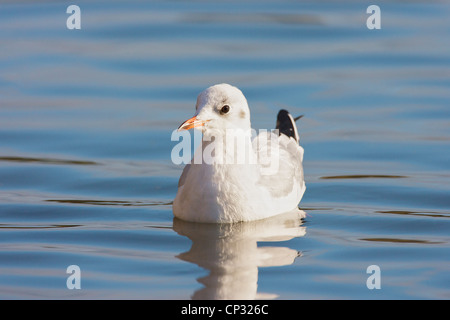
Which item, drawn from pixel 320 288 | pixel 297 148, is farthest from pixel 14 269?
pixel 297 148

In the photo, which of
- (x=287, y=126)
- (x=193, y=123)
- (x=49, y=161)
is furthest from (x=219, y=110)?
(x=49, y=161)

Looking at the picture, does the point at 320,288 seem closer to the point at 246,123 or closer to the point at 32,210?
the point at 246,123

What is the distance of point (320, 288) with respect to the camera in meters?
6.71

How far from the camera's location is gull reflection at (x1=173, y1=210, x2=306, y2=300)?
21.9 feet

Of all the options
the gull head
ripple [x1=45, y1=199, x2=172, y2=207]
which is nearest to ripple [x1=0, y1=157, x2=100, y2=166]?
ripple [x1=45, y1=199, x2=172, y2=207]

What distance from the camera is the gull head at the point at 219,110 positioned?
7902 mm

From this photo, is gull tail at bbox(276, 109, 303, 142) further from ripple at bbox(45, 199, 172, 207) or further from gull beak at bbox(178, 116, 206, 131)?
gull beak at bbox(178, 116, 206, 131)

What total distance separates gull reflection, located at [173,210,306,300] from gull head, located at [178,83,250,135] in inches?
36.0

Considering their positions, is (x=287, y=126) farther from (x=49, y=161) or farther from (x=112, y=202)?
(x=49, y=161)

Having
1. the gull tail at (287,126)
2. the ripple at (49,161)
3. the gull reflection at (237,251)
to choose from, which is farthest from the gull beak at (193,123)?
the ripple at (49,161)

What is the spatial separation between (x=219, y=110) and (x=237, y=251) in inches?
51.1

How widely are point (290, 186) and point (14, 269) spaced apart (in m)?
2.92

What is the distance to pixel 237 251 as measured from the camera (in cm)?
755

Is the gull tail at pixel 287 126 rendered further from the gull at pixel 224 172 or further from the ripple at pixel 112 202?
the ripple at pixel 112 202
